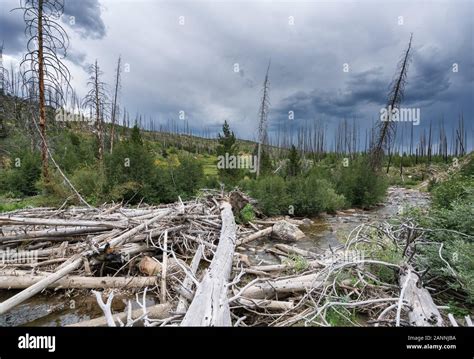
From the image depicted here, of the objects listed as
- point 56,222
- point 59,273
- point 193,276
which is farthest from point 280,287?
point 56,222

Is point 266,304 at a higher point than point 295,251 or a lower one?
higher

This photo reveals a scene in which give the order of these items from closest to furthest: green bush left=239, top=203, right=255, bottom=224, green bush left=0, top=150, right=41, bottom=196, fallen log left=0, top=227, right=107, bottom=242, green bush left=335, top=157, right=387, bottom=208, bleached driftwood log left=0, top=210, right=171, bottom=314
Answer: bleached driftwood log left=0, top=210, right=171, bottom=314 < fallen log left=0, top=227, right=107, bottom=242 < green bush left=239, top=203, right=255, bottom=224 < green bush left=335, top=157, right=387, bottom=208 < green bush left=0, top=150, right=41, bottom=196

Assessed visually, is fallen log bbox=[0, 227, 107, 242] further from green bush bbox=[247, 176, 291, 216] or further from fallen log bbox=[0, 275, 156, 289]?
green bush bbox=[247, 176, 291, 216]

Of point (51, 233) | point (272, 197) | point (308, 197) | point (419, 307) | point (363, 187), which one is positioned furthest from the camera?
point (363, 187)

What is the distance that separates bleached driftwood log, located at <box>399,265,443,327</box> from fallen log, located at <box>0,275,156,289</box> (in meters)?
3.63

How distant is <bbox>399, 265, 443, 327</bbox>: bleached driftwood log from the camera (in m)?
2.13

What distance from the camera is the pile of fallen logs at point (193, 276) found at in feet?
8.02

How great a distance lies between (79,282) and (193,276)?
90.6 inches

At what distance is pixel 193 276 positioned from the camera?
9.85ft

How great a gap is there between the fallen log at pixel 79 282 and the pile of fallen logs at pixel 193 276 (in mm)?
16

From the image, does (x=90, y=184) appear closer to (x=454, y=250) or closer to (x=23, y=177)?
(x=23, y=177)

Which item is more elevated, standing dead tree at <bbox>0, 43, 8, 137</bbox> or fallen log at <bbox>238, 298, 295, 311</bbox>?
standing dead tree at <bbox>0, 43, 8, 137</bbox>

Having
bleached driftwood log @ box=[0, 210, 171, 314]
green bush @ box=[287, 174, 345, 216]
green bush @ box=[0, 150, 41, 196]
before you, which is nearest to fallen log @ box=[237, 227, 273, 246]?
bleached driftwood log @ box=[0, 210, 171, 314]

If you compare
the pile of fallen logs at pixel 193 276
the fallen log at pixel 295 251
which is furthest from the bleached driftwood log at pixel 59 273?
the fallen log at pixel 295 251
